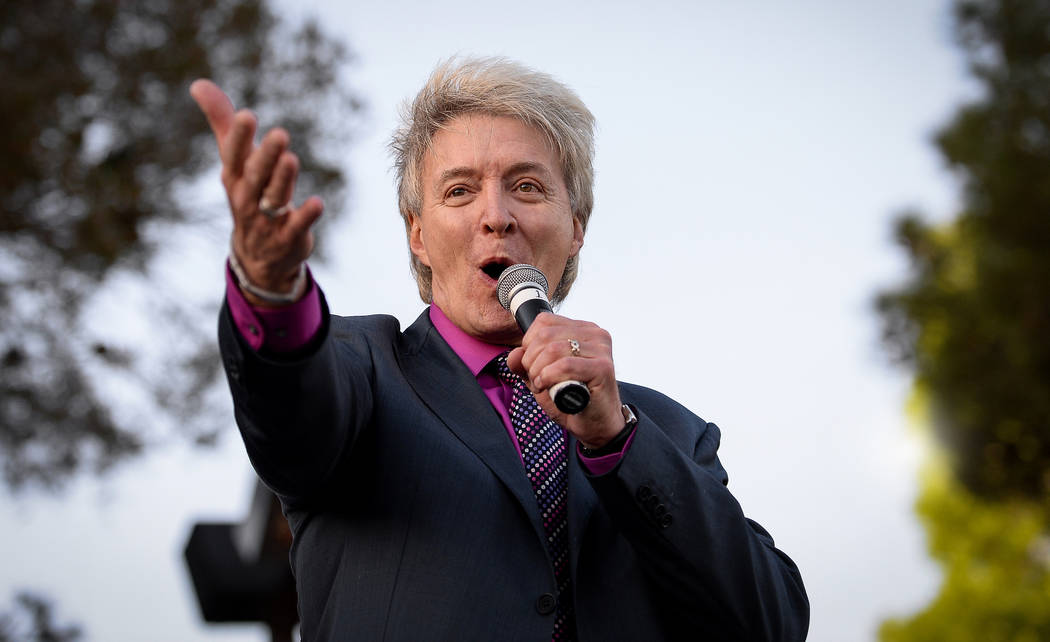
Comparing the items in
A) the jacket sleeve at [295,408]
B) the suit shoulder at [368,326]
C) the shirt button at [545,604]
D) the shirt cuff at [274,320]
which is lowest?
the shirt button at [545,604]

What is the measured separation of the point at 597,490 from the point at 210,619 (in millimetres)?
5286

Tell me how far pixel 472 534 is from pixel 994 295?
67.3ft

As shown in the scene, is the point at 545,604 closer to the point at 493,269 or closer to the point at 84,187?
the point at 493,269

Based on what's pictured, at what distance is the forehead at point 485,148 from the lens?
2.43 m

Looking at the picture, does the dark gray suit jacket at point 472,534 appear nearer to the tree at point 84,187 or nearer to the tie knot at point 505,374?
the tie knot at point 505,374

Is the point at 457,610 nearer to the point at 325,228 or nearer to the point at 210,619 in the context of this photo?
the point at 210,619

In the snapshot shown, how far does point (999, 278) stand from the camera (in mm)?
20250

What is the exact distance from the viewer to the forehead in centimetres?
243

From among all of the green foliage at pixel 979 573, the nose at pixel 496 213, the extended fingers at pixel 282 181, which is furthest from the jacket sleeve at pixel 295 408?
the green foliage at pixel 979 573

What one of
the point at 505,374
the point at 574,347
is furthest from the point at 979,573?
the point at 574,347

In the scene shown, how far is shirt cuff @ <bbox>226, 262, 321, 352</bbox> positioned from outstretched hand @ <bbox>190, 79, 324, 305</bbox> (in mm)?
52

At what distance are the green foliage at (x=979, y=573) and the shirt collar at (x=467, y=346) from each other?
2166 cm

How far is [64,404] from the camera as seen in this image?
402 inches

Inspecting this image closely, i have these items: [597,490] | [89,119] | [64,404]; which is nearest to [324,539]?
[597,490]
